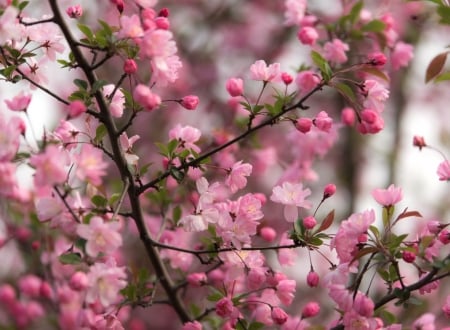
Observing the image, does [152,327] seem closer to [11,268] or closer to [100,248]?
[11,268]

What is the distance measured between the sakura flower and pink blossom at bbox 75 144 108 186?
441 millimetres

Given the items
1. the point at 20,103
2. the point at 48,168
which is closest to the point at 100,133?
the point at 20,103

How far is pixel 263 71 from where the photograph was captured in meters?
1.74

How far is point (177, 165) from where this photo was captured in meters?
1.70

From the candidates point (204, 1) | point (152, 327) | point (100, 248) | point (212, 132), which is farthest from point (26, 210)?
point (204, 1)

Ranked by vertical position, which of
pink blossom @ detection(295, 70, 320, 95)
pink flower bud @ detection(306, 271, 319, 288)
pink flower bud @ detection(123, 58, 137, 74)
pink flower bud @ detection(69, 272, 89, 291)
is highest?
pink flower bud @ detection(123, 58, 137, 74)

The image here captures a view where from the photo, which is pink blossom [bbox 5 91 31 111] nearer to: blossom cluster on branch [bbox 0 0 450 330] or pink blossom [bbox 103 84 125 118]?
blossom cluster on branch [bbox 0 0 450 330]

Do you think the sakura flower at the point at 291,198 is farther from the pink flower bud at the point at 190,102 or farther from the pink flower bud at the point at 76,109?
the pink flower bud at the point at 76,109

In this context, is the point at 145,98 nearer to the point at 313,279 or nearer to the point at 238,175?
the point at 238,175

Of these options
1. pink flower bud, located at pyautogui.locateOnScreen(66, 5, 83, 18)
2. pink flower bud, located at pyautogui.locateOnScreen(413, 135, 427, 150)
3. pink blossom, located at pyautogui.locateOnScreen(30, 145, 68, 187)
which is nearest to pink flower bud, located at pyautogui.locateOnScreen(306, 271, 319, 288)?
pink flower bud, located at pyautogui.locateOnScreen(413, 135, 427, 150)

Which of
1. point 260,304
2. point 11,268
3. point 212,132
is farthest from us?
point 11,268

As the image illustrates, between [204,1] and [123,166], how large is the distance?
3212mm

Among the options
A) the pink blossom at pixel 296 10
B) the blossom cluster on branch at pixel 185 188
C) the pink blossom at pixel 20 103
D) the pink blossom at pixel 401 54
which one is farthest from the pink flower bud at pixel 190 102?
the pink blossom at pixel 401 54

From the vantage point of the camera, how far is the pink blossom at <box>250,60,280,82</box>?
1730mm
